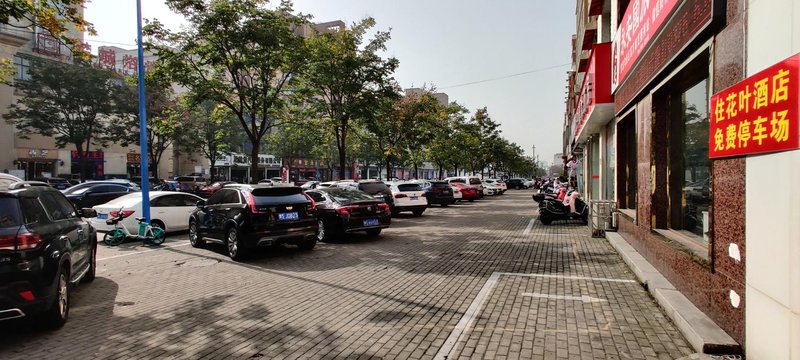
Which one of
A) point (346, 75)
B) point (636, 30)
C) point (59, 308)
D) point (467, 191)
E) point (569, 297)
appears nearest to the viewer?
point (59, 308)

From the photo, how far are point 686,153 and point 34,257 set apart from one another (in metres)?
8.47

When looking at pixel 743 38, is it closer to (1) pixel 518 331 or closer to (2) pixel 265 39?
(1) pixel 518 331

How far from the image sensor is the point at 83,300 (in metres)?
6.19

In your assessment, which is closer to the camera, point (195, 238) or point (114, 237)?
point (195, 238)

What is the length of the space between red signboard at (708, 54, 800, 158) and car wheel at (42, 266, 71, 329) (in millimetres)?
6877

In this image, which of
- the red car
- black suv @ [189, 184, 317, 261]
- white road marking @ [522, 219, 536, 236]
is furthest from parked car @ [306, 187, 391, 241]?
the red car

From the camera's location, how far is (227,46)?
16.6m

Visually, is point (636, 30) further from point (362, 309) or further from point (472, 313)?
point (362, 309)

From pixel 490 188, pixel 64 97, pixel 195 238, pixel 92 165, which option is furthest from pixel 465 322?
pixel 92 165

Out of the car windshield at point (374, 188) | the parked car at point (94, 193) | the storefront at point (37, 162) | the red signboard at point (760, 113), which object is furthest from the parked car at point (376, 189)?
the storefront at point (37, 162)

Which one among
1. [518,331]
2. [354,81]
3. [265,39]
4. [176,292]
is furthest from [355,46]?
[518,331]

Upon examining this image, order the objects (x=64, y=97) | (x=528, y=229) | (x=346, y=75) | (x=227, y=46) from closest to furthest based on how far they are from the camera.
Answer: (x=528, y=229) < (x=227, y=46) < (x=346, y=75) < (x=64, y=97)

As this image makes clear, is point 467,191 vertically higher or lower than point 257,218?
lower

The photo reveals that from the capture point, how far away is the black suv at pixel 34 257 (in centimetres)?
432
